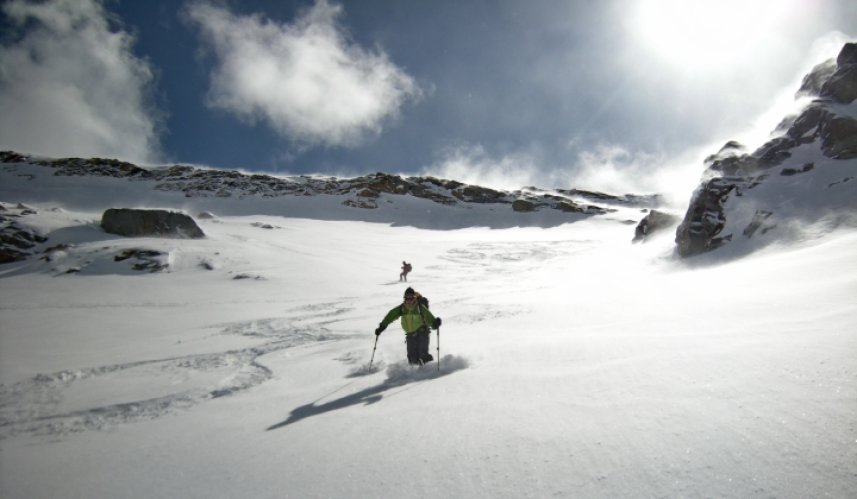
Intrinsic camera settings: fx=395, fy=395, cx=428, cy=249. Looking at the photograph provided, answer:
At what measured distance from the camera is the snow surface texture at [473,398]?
230 centimetres

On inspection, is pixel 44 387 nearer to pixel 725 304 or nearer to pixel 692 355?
pixel 692 355

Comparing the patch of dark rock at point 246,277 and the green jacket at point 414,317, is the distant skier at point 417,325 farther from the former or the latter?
the patch of dark rock at point 246,277

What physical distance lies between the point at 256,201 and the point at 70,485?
5834 centimetres

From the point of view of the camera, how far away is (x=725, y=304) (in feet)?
20.5

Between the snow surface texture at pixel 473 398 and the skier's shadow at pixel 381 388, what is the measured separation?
0.12ft

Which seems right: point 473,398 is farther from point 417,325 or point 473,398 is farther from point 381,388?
point 417,325

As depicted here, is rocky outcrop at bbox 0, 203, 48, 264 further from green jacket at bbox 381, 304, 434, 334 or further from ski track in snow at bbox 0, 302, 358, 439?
green jacket at bbox 381, 304, 434, 334

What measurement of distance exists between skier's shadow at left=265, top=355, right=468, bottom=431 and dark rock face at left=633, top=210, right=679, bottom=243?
864 inches

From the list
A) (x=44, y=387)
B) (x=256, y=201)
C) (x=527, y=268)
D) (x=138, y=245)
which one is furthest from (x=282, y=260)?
(x=256, y=201)

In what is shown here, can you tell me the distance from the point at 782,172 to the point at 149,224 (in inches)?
1200

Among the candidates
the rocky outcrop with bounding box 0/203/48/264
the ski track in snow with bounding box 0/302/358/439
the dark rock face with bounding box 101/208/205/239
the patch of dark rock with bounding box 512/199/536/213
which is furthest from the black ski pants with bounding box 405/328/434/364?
the patch of dark rock with bounding box 512/199/536/213

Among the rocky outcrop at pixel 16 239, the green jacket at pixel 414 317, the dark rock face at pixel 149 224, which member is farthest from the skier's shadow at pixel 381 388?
the dark rock face at pixel 149 224

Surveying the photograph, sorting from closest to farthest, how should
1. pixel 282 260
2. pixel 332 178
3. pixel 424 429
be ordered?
pixel 424 429
pixel 282 260
pixel 332 178

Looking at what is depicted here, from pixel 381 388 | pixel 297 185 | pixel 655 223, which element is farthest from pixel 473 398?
pixel 297 185
